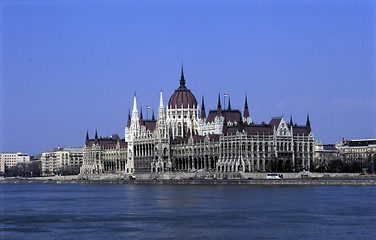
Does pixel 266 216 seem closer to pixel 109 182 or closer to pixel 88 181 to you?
pixel 109 182

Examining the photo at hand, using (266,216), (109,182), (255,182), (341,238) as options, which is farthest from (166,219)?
(109,182)

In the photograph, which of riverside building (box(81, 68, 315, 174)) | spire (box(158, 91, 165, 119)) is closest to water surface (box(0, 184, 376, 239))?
riverside building (box(81, 68, 315, 174))

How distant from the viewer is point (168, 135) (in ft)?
637

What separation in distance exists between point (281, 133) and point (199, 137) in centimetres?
2168

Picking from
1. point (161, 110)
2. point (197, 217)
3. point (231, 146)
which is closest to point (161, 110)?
point (161, 110)

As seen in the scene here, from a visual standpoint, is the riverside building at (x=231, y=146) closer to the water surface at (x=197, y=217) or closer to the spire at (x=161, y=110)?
the spire at (x=161, y=110)

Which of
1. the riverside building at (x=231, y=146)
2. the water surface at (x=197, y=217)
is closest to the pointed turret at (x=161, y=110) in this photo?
the riverside building at (x=231, y=146)

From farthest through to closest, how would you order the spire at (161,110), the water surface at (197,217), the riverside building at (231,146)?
the spire at (161,110) < the riverside building at (231,146) < the water surface at (197,217)

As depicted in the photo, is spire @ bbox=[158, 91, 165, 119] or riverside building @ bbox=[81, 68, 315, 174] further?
spire @ bbox=[158, 91, 165, 119]

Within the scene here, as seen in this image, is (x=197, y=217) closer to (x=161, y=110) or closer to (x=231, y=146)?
(x=231, y=146)

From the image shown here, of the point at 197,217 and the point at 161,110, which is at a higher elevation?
the point at 161,110

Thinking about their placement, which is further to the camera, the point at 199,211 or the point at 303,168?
the point at 303,168

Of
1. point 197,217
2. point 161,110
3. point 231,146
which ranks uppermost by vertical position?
point 161,110

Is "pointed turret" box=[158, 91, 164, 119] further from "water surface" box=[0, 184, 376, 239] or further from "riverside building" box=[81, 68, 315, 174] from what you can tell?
"water surface" box=[0, 184, 376, 239]
